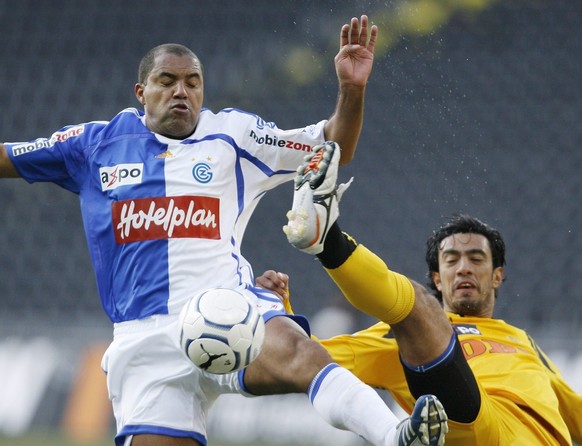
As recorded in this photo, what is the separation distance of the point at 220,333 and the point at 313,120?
25.0ft

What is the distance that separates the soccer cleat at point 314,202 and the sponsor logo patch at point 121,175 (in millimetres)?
797

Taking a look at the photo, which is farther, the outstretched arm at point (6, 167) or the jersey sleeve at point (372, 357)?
the jersey sleeve at point (372, 357)

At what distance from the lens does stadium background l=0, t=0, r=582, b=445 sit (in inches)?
380

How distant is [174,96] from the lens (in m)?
4.63

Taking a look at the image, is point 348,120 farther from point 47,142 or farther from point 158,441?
point 158,441

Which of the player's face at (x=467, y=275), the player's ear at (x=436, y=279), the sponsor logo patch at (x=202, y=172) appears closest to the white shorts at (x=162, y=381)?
the sponsor logo patch at (x=202, y=172)

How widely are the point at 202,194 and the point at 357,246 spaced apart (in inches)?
27.7

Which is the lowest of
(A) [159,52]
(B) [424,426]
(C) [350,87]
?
(B) [424,426]

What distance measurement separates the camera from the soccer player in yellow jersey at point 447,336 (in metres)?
4.11

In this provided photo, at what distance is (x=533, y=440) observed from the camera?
15.8 feet

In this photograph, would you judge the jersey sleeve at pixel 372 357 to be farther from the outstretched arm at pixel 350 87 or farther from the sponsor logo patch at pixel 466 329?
the outstretched arm at pixel 350 87

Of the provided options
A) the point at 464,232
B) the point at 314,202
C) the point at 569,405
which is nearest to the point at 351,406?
the point at 314,202

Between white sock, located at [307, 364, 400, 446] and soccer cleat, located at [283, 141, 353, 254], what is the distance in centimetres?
48

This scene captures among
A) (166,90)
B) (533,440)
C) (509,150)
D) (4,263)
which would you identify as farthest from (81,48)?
(533,440)
